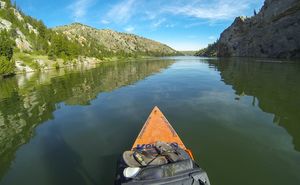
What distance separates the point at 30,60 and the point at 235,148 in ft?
278

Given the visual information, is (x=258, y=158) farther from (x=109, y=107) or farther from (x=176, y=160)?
(x=109, y=107)

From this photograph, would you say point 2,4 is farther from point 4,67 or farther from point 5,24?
point 4,67

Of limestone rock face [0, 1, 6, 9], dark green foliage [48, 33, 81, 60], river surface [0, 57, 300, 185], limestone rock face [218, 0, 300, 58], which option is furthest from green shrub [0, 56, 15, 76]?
limestone rock face [0, 1, 6, 9]

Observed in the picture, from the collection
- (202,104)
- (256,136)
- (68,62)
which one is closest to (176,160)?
(256,136)

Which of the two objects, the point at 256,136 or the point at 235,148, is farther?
the point at 256,136

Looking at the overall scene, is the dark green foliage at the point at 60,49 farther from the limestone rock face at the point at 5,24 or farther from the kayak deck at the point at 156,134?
the kayak deck at the point at 156,134

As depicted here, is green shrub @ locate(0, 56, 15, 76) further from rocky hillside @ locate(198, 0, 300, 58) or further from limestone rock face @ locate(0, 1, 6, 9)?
limestone rock face @ locate(0, 1, 6, 9)

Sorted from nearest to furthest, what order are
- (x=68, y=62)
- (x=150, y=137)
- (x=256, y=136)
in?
(x=150, y=137), (x=256, y=136), (x=68, y=62)

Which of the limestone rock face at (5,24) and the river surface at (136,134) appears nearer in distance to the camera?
the river surface at (136,134)

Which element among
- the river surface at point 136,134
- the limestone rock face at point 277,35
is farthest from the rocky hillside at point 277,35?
the river surface at point 136,134

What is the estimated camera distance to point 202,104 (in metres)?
20.5

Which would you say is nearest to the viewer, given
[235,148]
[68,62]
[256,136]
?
[235,148]

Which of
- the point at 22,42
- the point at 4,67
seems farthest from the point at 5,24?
the point at 4,67

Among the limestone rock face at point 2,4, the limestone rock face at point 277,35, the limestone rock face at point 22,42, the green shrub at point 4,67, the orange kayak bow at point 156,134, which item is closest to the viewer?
the orange kayak bow at point 156,134
